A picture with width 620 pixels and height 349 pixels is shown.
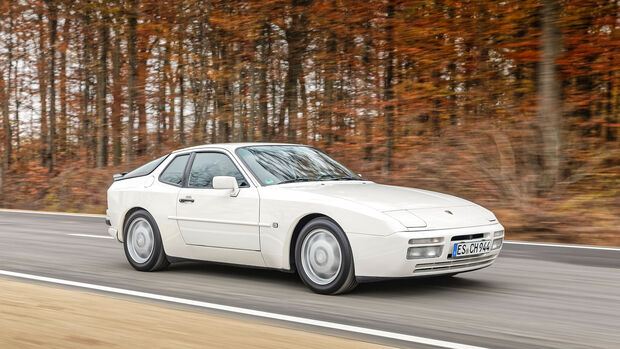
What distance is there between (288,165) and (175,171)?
4.84 feet

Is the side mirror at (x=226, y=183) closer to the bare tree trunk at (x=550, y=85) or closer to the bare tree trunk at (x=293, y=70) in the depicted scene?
the bare tree trunk at (x=550, y=85)

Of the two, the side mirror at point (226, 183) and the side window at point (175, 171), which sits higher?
the side window at point (175, 171)

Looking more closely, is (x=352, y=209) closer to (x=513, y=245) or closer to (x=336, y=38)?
(x=513, y=245)

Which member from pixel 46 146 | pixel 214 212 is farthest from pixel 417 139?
pixel 46 146

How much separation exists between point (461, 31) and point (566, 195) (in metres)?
5.79

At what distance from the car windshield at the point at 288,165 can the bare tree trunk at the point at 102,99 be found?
67.8 feet

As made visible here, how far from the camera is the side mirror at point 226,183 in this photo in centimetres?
697

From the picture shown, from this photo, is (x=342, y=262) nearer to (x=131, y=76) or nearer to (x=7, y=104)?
(x=131, y=76)

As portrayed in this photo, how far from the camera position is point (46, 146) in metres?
29.5

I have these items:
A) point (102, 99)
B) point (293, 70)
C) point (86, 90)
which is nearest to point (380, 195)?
point (293, 70)

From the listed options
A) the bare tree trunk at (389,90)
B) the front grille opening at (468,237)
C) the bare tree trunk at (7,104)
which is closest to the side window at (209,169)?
the front grille opening at (468,237)

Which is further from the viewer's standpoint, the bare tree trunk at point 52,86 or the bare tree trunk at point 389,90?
the bare tree trunk at point 52,86

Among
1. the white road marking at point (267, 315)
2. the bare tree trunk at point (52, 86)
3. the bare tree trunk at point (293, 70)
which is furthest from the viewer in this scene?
the bare tree trunk at point (52, 86)

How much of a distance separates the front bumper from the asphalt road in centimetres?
26
